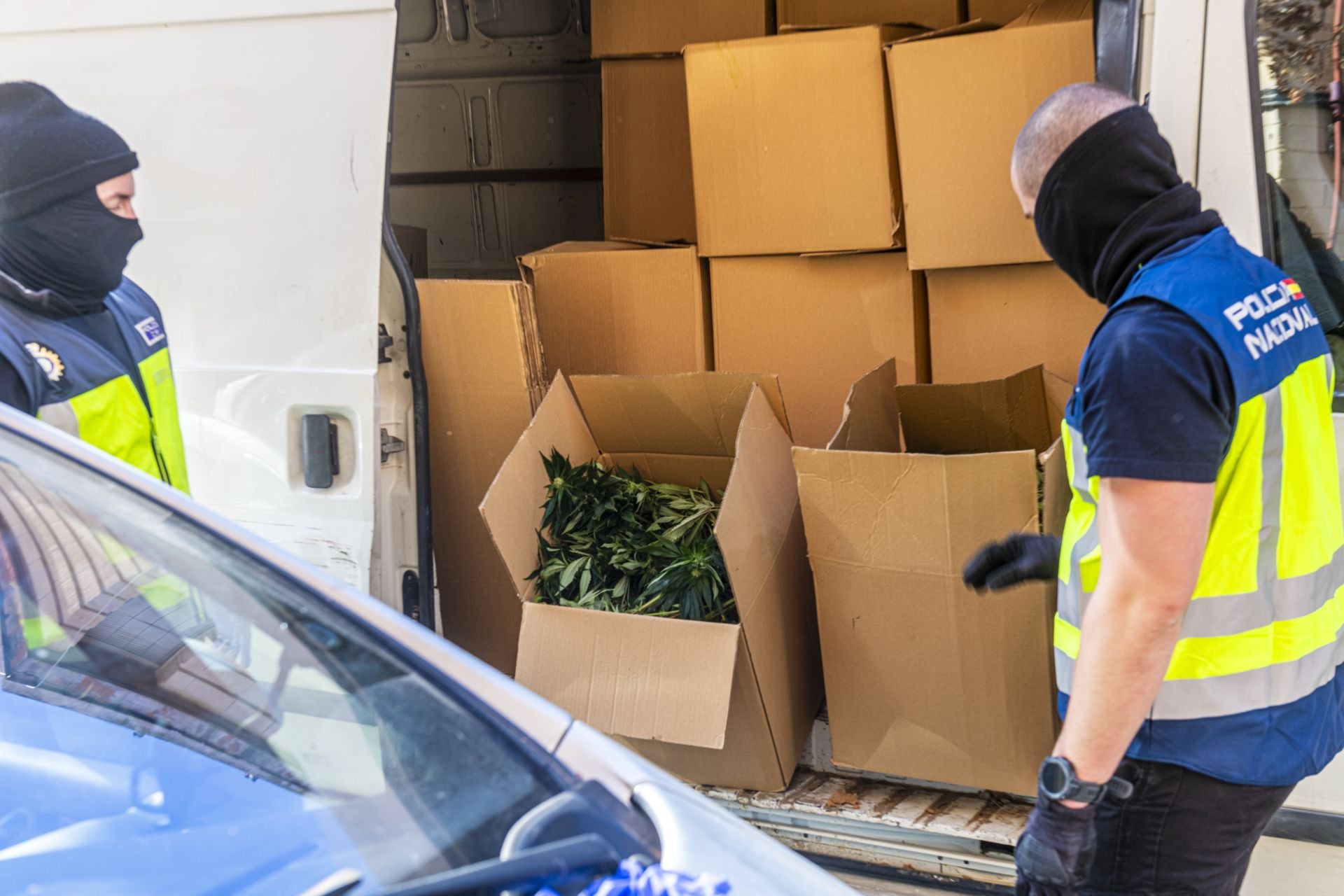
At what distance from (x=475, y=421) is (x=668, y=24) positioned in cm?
133

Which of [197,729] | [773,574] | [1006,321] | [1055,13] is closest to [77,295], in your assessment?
[197,729]

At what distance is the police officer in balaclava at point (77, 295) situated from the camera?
1785mm

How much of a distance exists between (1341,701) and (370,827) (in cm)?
122

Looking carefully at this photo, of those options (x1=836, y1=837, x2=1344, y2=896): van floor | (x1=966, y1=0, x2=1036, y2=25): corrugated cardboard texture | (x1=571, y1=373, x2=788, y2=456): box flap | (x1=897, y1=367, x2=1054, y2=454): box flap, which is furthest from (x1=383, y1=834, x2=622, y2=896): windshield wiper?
(x1=966, y1=0, x2=1036, y2=25): corrugated cardboard texture

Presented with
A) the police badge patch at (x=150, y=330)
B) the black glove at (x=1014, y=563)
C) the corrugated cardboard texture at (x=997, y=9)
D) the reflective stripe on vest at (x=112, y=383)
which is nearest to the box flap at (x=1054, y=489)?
the black glove at (x=1014, y=563)

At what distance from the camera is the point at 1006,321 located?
2467 mm

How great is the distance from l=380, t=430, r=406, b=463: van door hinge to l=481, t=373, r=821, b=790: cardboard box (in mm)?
227

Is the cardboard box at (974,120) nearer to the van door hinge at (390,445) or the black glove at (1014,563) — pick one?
the black glove at (1014,563)

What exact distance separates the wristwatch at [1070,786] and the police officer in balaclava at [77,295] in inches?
59.1

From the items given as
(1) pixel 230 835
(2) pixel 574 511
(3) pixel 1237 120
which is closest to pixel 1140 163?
(3) pixel 1237 120

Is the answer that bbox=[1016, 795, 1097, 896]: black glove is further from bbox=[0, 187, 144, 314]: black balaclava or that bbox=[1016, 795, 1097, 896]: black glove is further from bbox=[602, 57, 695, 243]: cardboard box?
bbox=[602, 57, 695, 243]: cardboard box

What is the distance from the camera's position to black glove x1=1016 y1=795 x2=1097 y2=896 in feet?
4.40

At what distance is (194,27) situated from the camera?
216 centimetres

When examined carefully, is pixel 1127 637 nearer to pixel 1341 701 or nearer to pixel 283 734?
pixel 1341 701
